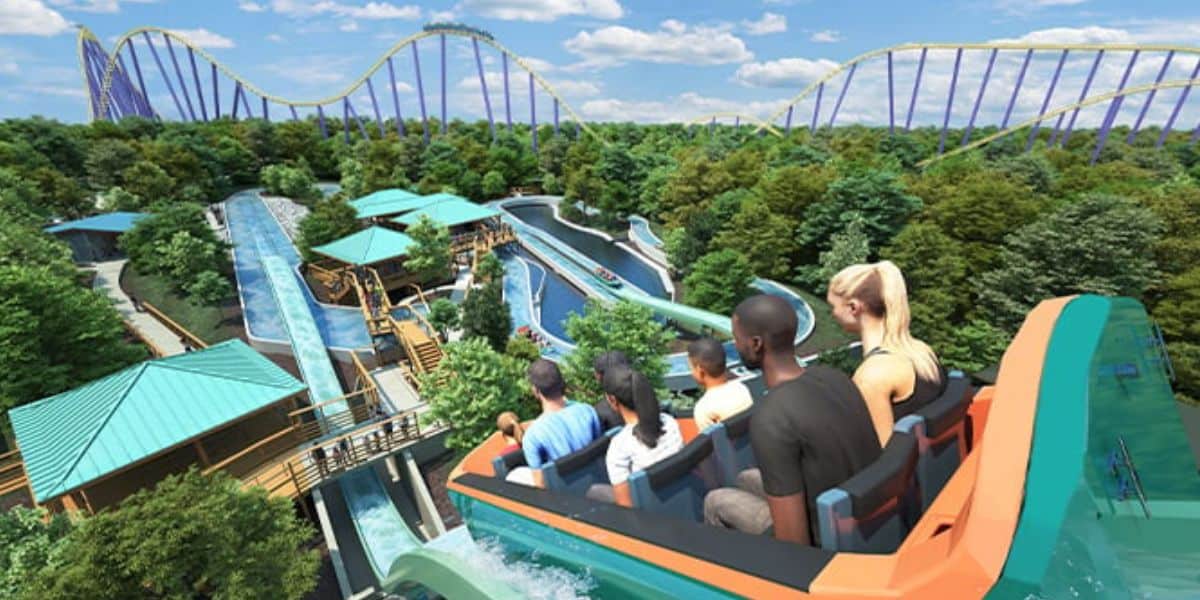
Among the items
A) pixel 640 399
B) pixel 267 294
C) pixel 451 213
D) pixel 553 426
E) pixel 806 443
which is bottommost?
pixel 267 294

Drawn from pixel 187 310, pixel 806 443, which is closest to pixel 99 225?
pixel 187 310

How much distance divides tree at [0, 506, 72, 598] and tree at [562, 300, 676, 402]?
9.39 m

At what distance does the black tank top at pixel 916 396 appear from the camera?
2633 millimetres

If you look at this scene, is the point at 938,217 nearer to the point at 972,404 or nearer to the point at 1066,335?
the point at 972,404

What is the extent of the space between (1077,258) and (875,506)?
21.7 meters

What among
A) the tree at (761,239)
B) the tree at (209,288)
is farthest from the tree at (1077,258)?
the tree at (209,288)

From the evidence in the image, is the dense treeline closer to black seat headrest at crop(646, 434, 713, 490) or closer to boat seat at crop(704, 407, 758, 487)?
boat seat at crop(704, 407, 758, 487)

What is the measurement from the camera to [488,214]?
30.4 meters

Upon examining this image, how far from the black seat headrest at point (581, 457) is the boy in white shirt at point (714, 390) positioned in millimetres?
780

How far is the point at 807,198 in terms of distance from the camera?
27.7 m

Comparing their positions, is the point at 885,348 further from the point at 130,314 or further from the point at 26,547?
the point at 130,314

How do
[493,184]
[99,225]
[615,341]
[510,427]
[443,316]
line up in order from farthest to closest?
[493,184] → [99,225] → [443,316] → [615,341] → [510,427]

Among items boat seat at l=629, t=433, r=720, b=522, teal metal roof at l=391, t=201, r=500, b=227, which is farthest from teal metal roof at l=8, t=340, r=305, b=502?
teal metal roof at l=391, t=201, r=500, b=227

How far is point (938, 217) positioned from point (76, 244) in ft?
139
